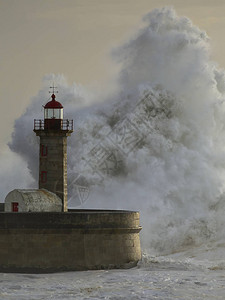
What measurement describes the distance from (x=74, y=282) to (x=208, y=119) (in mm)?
15625

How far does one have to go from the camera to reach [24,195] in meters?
22.6

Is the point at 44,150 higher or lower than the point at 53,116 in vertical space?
lower

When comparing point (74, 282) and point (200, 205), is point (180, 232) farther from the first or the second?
point (74, 282)

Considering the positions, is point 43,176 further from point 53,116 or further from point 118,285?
point 118,285

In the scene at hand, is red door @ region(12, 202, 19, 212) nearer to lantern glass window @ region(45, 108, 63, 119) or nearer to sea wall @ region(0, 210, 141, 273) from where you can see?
sea wall @ region(0, 210, 141, 273)

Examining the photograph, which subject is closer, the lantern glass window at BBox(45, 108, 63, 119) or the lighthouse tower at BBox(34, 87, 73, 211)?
the lighthouse tower at BBox(34, 87, 73, 211)

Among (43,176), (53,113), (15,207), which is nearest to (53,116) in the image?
(53,113)

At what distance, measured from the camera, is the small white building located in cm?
2259

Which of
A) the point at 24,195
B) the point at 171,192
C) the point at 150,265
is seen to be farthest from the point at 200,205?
the point at 24,195

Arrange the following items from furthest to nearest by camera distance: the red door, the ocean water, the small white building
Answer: the red door
the small white building
the ocean water

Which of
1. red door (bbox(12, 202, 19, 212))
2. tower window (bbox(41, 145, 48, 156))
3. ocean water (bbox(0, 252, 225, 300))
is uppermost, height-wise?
tower window (bbox(41, 145, 48, 156))

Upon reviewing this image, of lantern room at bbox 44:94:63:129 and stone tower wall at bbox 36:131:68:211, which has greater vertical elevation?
lantern room at bbox 44:94:63:129

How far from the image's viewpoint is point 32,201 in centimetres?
2266

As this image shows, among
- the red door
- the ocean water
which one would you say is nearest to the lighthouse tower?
the red door
